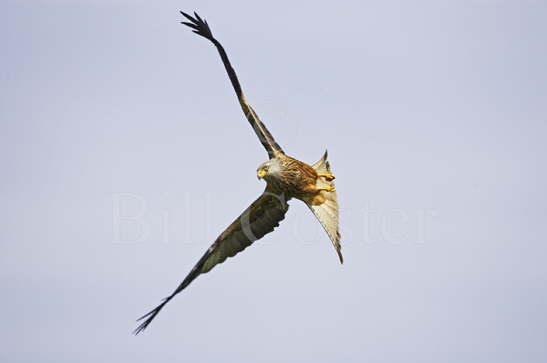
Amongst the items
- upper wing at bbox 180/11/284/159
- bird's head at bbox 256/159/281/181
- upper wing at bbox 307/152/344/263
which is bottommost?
upper wing at bbox 307/152/344/263

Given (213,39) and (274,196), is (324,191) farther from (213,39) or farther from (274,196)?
(213,39)

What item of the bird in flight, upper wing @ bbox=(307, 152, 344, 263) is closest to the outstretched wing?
the bird in flight

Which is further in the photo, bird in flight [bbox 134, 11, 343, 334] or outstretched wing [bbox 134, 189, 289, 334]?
outstretched wing [bbox 134, 189, 289, 334]

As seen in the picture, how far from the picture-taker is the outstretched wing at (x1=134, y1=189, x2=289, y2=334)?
550 inches

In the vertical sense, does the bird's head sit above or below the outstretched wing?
above

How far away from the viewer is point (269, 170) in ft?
42.6

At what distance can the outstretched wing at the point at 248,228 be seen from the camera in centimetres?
1398

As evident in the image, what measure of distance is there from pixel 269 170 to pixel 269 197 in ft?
3.25

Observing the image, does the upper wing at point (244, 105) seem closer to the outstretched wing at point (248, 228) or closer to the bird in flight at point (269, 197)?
the bird in flight at point (269, 197)

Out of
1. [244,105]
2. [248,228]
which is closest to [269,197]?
[248,228]

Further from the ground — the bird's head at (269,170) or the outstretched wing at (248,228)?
the bird's head at (269,170)

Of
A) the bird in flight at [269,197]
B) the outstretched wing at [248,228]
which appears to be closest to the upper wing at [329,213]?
the bird in flight at [269,197]

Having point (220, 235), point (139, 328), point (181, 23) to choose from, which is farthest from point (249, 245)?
point (181, 23)

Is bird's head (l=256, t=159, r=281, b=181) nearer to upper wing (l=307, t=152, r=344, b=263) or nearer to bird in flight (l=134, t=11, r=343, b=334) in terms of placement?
bird in flight (l=134, t=11, r=343, b=334)
